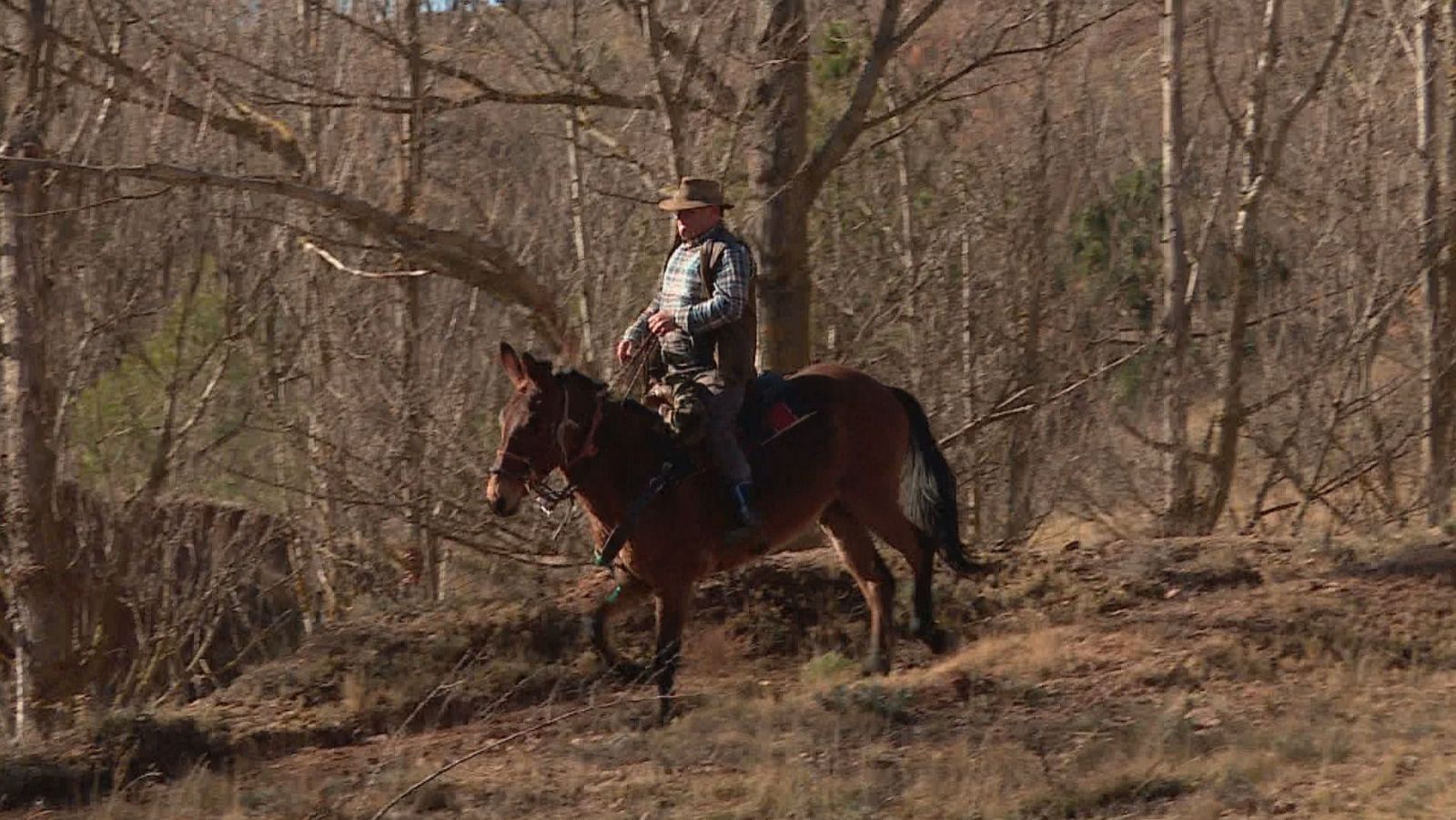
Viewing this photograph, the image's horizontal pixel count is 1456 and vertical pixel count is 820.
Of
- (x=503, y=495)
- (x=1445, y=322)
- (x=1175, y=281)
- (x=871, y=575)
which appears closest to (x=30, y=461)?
(x=503, y=495)

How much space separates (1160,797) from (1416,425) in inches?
429

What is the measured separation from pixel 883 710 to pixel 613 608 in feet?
5.04

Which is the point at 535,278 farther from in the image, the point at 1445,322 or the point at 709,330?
the point at 1445,322

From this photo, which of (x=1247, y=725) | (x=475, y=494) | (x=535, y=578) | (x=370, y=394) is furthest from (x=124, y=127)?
(x=1247, y=725)

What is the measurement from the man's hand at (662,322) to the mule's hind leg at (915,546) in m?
1.66

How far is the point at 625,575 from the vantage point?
8812 mm

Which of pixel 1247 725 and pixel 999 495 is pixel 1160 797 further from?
pixel 999 495

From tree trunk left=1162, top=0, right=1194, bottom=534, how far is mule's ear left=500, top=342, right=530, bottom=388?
697cm

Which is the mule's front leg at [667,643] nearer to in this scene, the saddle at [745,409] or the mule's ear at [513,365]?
the saddle at [745,409]

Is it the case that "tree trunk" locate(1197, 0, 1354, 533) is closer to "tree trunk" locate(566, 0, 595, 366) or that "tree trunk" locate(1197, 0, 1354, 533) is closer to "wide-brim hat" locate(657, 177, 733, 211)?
"tree trunk" locate(566, 0, 595, 366)

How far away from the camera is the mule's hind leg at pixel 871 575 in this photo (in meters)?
9.58

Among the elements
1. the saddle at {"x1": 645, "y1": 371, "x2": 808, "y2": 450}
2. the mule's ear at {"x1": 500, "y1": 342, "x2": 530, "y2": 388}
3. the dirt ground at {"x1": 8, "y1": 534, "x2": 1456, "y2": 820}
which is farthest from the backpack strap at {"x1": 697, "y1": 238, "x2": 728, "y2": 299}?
the dirt ground at {"x1": 8, "y1": 534, "x2": 1456, "y2": 820}

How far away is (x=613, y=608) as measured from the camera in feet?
29.0

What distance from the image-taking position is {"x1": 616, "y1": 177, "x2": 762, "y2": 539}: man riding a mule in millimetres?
8516
